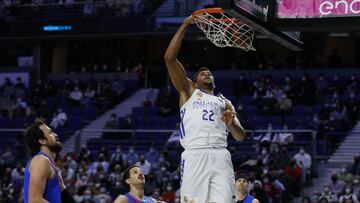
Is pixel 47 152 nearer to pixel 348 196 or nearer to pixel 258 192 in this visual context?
pixel 258 192

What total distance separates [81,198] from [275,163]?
482 cm

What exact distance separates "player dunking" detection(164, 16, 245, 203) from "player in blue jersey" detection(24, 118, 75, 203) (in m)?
1.30

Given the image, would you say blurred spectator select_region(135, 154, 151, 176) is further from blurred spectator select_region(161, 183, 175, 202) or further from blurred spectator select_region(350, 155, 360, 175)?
blurred spectator select_region(350, 155, 360, 175)

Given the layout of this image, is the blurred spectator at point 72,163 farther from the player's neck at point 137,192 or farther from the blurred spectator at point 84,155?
the player's neck at point 137,192

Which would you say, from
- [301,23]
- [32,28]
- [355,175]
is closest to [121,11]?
[32,28]

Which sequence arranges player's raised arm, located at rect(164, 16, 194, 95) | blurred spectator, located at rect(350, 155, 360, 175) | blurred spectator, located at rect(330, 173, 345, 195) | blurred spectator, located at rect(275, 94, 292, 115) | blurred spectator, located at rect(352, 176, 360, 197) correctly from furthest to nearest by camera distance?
blurred spectator, located at rect(275, 94, 292, 115)
blurred spectator, located at rect(350, 155, 360, 175)
blurred spectator, located at rect(330, 173, 345, 195)
blurred spectator, located at rect(352, 176, 360, 197)
player's raised arm, located at rect(164, 16, 194, 95)

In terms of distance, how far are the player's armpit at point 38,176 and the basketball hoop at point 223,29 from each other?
8.05ft

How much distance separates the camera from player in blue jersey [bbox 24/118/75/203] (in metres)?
6.79

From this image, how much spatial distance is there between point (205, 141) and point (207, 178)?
0.37m

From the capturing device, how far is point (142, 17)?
28359mm

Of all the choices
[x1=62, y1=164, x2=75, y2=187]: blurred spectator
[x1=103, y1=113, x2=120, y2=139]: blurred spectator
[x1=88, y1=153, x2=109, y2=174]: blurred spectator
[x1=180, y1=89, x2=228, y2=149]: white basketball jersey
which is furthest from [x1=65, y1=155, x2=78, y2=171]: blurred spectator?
[x1=180, y1=89, x2=228, y2=149]: white basketball jersey

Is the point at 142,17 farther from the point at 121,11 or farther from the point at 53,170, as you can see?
the point at 53,170

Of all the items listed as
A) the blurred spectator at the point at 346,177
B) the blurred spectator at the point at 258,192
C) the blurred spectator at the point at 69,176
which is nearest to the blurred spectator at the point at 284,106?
the blurred spectator at the point at 346,177

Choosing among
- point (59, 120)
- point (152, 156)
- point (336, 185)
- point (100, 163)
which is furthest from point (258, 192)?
point (59, 120)
